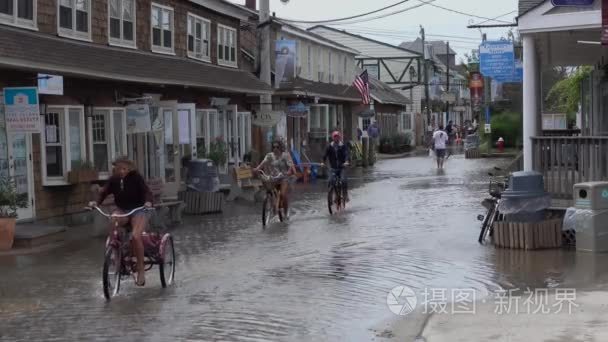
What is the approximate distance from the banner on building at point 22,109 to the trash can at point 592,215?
8.90m

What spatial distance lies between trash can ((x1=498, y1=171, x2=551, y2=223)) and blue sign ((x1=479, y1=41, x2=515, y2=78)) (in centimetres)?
1648

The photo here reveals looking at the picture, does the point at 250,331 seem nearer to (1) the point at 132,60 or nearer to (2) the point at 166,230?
(2) the point at 166,230

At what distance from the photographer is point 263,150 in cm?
3080

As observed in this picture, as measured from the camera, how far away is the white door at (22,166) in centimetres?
1628

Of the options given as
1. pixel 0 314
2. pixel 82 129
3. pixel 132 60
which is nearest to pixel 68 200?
pixel 82 129

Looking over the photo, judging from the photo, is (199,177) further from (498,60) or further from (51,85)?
(498,60)

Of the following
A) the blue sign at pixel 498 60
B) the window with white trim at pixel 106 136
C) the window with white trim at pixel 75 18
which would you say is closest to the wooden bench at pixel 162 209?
the window with white trim at pixel 106 136

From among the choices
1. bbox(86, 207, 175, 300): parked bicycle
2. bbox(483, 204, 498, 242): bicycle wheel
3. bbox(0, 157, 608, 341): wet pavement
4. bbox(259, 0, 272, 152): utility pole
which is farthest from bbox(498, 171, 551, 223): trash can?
bbox(259, 0, 272, 152): utility pole

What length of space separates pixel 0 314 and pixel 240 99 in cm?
1985

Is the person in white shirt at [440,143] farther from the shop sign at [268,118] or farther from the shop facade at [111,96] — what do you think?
the shop facade at [111,96]

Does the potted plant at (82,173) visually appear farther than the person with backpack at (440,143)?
No

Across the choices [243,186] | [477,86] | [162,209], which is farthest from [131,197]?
[477,86]

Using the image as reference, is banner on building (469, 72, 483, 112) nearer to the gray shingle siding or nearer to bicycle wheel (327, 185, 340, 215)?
bicycle wheel (327, 185, 340, 215)

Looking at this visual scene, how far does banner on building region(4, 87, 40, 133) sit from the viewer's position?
15.3 meters
